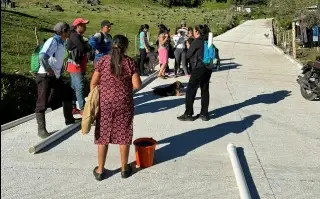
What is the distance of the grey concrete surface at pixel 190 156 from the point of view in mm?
4773

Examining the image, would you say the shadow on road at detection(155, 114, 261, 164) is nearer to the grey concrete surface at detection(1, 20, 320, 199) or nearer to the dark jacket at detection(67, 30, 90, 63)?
the grey concrete surface at detection(1, 20, 320, 199)

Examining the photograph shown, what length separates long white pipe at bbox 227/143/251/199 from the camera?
453 centimetres

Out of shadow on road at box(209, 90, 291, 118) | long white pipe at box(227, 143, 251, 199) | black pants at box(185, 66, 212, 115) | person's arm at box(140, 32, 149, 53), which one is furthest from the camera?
person's arm at box(140, 32, 149, 53)

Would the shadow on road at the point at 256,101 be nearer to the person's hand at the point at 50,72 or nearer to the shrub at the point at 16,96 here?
the person's hand at the point at 50,72

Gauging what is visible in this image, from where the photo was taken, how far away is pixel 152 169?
5344 mm

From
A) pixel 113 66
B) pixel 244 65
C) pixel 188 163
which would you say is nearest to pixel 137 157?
pixel 188 163

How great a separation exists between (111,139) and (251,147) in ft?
7.62

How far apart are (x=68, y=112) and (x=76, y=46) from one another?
3.48ft

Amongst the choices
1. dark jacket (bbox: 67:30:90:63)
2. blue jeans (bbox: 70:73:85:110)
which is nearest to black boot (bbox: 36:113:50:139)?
blue jeans (bbox: 70:73:85:110)

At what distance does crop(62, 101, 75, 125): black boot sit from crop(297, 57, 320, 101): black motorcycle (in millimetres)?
5317

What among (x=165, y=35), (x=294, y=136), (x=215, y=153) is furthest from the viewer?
(x=165, y=35)

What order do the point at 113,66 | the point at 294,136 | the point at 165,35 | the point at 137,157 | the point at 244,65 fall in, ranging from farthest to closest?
1. the point at 244,65
2. the point at 165,35
3. the point at 294,136
4. the point at 137,157
5. the point at 113,66

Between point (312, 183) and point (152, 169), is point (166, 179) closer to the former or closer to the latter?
point (152, 169)

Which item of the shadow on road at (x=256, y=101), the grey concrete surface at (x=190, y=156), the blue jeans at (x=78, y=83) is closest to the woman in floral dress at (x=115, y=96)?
the grey concrete surface at (x=190, y=156)
